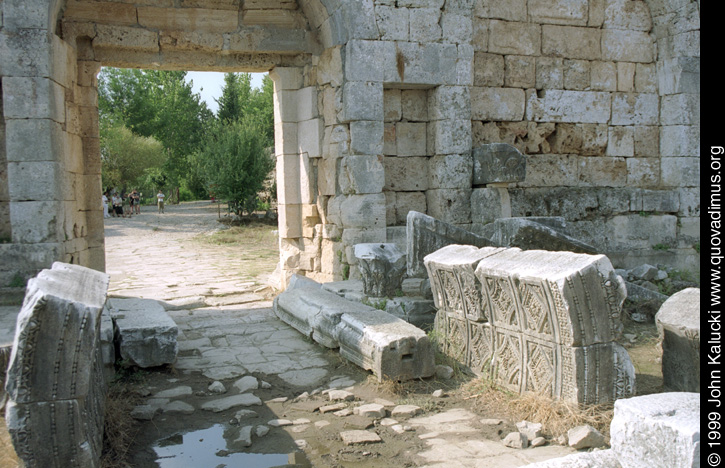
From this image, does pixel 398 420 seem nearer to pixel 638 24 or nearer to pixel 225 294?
pixel 225 294

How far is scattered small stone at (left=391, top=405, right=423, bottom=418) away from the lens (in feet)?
13.8

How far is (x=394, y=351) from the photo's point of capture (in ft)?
15.4

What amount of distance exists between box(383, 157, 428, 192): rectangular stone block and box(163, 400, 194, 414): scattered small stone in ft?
14.5

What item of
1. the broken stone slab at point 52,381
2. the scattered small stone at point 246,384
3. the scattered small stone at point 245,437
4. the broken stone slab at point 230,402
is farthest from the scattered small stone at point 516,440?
the broken stone slab at point 52,381

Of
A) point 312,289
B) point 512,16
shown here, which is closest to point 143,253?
point 312,289

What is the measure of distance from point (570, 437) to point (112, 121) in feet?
124

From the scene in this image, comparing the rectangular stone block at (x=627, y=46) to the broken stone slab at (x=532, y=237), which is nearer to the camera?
the broken stone slab at (x=532, y=237)

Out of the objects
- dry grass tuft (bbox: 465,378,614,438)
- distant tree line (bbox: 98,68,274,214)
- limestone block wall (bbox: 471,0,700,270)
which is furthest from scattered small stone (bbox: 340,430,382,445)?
distant tree line (bbox: 98,68,274,214)

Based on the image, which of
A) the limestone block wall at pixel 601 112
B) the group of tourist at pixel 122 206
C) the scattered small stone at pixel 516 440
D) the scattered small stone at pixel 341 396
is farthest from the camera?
the group of tourist at pixel 122 206

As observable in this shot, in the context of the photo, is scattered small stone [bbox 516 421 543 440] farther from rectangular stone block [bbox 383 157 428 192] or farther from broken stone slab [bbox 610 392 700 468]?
rectangular stone block [bbox 383 157 428 192]

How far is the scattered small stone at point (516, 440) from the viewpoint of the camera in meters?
3.65

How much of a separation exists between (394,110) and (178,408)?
5.04 m

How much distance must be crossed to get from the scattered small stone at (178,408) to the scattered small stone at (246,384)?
1.56 feet

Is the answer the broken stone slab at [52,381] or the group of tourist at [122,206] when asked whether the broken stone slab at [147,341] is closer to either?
the broken stone slab at [52,381]
